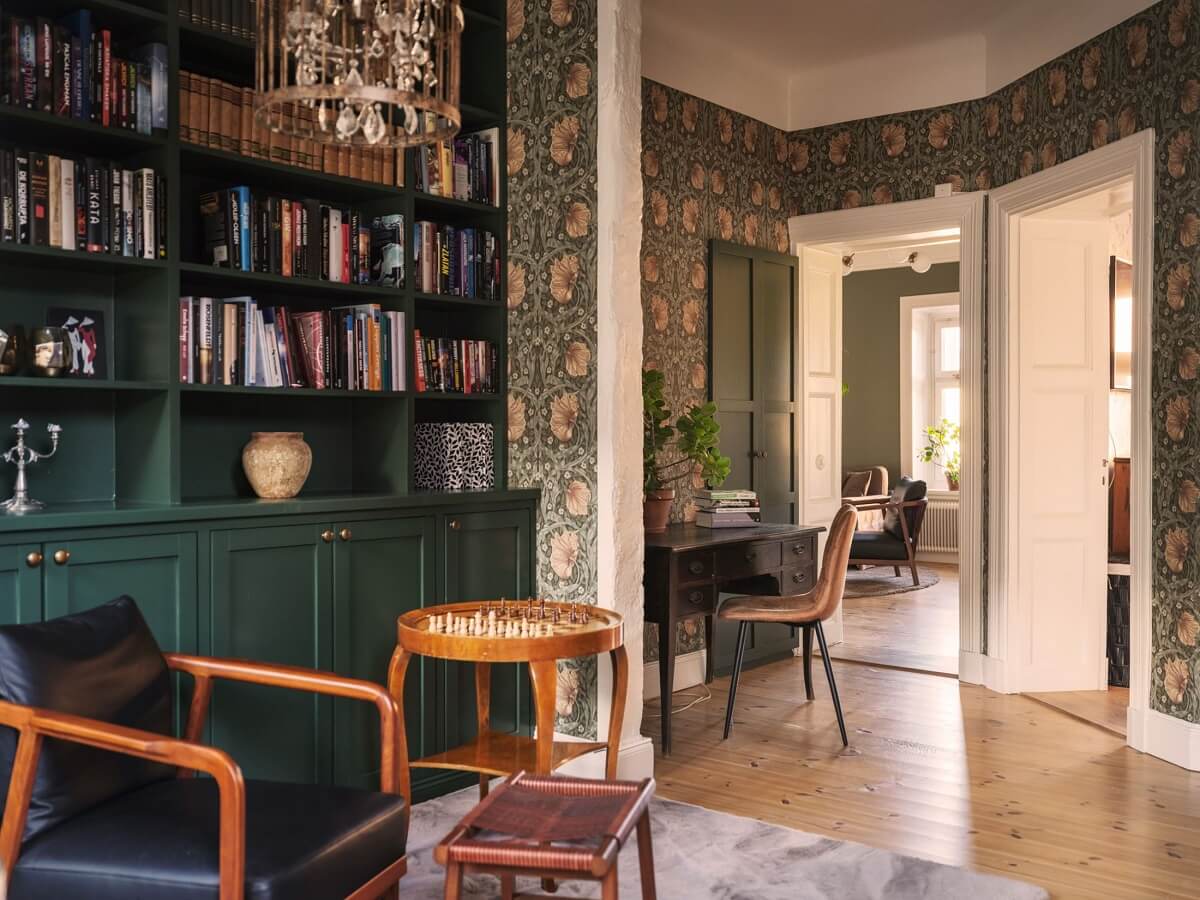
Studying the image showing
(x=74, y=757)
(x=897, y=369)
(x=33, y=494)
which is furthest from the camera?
(x=897, y=369)

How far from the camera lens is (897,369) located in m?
10.9

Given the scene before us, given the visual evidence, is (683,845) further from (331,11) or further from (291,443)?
(331,11)

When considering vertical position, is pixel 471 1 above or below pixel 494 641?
above

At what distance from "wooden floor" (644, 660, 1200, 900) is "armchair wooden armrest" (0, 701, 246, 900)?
1.76m

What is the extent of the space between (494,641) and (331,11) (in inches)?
60.5

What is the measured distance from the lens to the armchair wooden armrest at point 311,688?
242 cm

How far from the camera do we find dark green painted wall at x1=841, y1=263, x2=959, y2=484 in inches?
429

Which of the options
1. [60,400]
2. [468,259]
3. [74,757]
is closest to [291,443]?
[60,400]

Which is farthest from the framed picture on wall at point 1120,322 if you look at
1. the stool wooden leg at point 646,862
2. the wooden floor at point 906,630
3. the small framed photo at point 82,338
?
the small framed photo at point 82,338

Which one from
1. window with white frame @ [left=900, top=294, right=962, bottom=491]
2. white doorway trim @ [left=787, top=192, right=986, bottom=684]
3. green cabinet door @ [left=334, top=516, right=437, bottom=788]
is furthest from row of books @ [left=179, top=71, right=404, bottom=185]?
window with white frame @ [left=900, top=294, right=962, bottom=491]

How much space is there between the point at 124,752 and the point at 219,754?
0.25 metres

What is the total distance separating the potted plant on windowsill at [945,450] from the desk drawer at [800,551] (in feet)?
19.2

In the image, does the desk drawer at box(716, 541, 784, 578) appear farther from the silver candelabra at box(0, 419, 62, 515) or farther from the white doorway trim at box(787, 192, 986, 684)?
the silver candelabra at box(0, 419, 62, 515)

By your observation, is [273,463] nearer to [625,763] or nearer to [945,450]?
[625,763]
